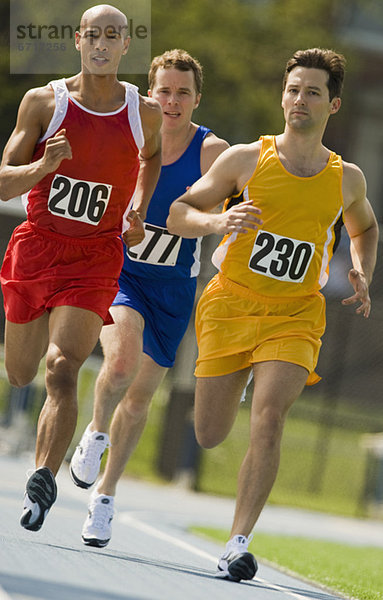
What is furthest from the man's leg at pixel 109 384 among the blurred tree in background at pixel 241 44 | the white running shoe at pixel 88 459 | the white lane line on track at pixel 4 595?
the blurred tree in background at pixel 241 44

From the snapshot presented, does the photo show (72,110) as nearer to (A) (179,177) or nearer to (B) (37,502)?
(A) (179,177)

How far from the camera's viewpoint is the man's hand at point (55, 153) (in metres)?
5.42

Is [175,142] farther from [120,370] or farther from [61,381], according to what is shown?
[61,381]

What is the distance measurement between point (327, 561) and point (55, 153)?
14.7ft

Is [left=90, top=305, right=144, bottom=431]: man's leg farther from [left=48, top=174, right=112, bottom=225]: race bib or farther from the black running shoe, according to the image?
the black running shoe

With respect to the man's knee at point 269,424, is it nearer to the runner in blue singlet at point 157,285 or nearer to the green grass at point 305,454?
the runner in blue singlet at point 157,285

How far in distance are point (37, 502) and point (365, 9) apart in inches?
824

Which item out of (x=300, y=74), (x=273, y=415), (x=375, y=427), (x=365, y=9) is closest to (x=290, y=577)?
(x=273, y=415)

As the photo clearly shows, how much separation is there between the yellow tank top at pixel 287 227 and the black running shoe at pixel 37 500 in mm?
1478

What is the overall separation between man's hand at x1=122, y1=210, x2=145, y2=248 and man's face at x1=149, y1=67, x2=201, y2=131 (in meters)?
0.89

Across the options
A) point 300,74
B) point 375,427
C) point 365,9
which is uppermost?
point 365,9

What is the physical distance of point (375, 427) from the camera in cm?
1642

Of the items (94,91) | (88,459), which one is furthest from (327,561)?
(94,91)

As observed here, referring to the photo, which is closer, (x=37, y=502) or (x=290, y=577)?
(x=37, y=502)
